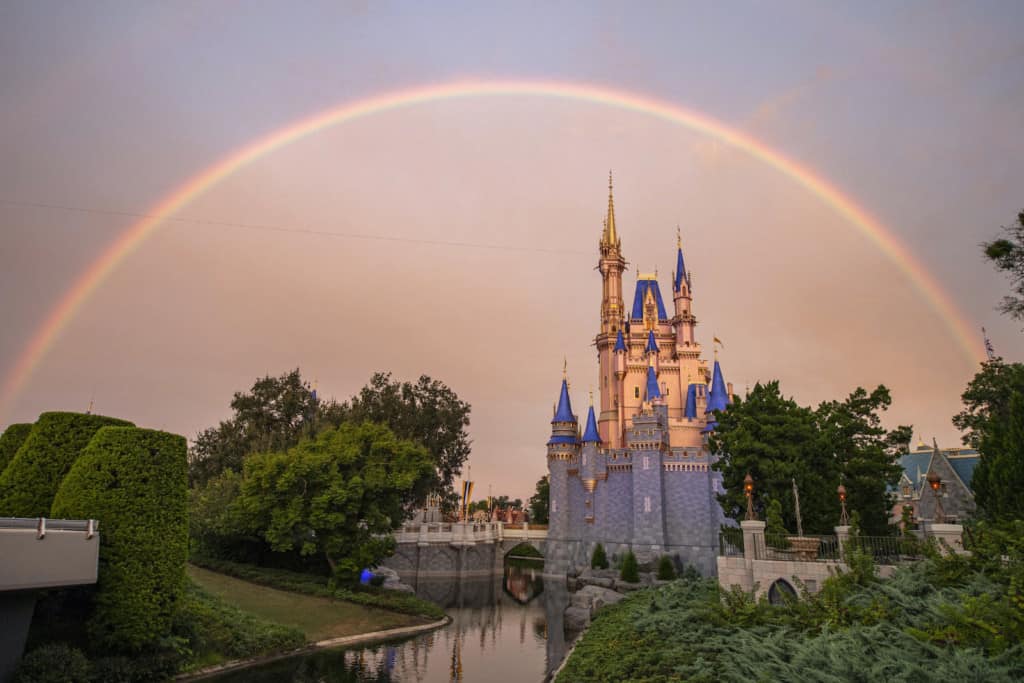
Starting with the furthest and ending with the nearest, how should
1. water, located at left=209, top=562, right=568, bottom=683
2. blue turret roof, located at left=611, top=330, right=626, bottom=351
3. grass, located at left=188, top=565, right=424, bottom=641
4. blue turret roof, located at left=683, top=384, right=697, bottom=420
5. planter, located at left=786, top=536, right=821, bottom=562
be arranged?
blue turret roof, located at left=611, top=330, right=626, bottom=351, blue turret roof, located at left=683, top=384, right=697, bottom=420, grass, located at left=188, top=565, right=424, bottom=641, water, located at left=209, top=562, right=568, bottom=683, planter, located at left=786, top=536, right=821, bottom=562

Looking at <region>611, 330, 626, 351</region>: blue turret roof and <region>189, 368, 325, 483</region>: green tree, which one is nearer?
<region>189, 368, 325, 483</region>: green tree

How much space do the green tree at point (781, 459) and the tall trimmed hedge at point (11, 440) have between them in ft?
102

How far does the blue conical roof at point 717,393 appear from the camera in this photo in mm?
65250

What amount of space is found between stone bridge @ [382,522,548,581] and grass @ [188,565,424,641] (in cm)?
2589

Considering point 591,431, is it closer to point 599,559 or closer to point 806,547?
point 599,559

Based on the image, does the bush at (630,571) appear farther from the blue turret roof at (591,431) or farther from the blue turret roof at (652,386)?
the blue turret roof at (652,386)

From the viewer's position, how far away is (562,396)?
234 feet

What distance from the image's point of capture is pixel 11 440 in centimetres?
2144

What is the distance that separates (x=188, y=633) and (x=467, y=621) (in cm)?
2067

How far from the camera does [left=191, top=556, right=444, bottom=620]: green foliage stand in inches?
1368

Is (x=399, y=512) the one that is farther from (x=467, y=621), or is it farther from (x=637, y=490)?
(x=637, y=490)

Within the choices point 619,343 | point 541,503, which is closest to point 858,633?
point 619,343

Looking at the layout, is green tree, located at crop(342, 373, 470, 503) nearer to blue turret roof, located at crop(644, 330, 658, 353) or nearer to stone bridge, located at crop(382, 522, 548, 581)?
stone bridge, located at crop(382, 522, 548, 581)

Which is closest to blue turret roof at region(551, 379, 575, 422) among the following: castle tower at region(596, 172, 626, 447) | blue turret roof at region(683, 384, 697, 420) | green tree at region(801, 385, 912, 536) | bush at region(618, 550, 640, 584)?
castle tower at region(596, 172, 626, 447)
